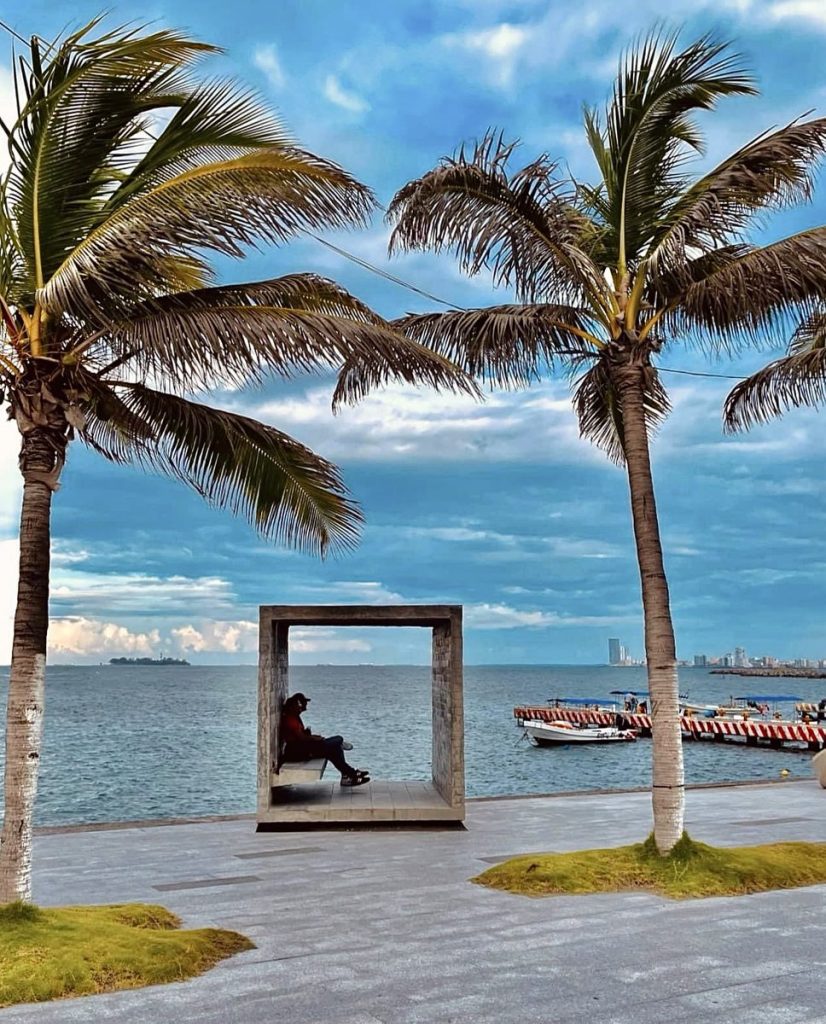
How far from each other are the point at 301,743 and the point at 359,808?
136 centimetres

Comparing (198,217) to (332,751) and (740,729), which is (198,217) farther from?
(740,729)

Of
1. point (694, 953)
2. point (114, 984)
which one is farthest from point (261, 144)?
point (694, 953)

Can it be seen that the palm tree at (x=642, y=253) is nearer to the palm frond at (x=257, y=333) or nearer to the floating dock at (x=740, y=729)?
the palm frond at (x=257, y=333)

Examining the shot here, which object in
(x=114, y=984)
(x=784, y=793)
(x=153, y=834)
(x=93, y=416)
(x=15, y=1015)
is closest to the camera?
(x=15, y=1015)

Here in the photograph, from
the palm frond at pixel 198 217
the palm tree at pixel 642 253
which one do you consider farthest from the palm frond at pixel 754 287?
the palm frond at pixel 198 217

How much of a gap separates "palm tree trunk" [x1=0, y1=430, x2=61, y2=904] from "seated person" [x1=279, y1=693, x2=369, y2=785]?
6.54 meters

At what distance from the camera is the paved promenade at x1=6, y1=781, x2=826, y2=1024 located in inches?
228

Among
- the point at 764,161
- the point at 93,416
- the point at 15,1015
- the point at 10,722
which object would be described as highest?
the point at 764,161

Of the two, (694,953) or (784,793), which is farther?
(784,793)

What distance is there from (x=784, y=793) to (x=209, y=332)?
13011mm

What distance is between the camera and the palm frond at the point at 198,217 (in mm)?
6922

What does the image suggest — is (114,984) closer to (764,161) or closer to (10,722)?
(10,722)

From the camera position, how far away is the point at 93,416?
951 cm

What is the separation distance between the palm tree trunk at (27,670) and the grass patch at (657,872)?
4.26 m
